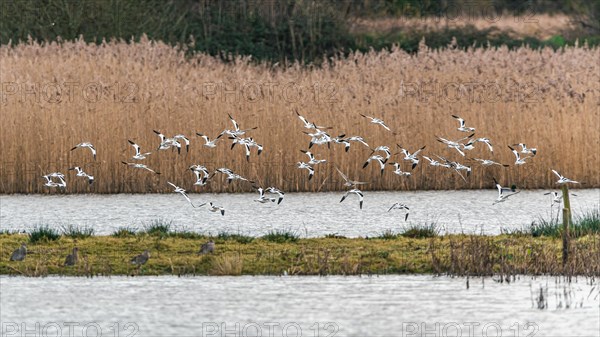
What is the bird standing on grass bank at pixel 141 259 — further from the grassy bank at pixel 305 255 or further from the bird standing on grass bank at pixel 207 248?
the bird standing on grass bank at pixel 207 248

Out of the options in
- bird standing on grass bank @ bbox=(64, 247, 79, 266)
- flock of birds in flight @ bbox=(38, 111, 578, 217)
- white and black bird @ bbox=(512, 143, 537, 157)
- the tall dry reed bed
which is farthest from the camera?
the tall dry reed bed

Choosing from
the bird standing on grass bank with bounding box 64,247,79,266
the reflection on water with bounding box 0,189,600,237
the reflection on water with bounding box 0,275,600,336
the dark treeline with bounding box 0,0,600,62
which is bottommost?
the reflection on water with bounding box 0,275,600,336

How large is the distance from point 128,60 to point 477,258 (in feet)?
38.5

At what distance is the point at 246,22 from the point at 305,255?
25336mm

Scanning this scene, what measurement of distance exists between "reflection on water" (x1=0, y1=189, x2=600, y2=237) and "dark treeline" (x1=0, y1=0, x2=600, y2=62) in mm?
10468

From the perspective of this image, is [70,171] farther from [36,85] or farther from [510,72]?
[510,72]

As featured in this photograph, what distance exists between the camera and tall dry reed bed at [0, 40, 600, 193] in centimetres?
1830

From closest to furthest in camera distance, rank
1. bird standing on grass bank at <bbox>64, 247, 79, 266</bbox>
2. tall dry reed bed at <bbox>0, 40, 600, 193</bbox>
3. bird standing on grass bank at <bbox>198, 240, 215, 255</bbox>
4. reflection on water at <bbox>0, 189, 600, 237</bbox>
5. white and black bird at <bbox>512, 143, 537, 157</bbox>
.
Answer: bird standing on grass bank at <bbox>64, 247, 79, 266</bbox>, bird standing on grass bank at <bbox>198, 240, 215, 255</bbox>, reflection on water at <bbox>0, 189, 600, 237</bbox>, white and black bird at <bbox>512, 143, 537, 157</bbox>, tall dry reed bed at <bbox>0, 40, 600, 193</bbox>

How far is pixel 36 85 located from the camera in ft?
65.5

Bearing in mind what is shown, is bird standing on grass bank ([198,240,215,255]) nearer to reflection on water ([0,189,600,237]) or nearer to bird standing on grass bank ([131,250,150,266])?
bird standing on grass bank ([131,250,150,266])

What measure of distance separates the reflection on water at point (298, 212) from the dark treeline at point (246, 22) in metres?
10.5

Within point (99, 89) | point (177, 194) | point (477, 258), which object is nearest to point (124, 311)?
point (477, 258)

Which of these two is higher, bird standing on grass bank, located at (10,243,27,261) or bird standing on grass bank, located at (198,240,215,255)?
bird standing on grass bank, located at (198,240,215,255)

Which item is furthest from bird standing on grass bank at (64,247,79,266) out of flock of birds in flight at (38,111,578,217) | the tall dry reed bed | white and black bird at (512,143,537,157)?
the tall dry reed bed
